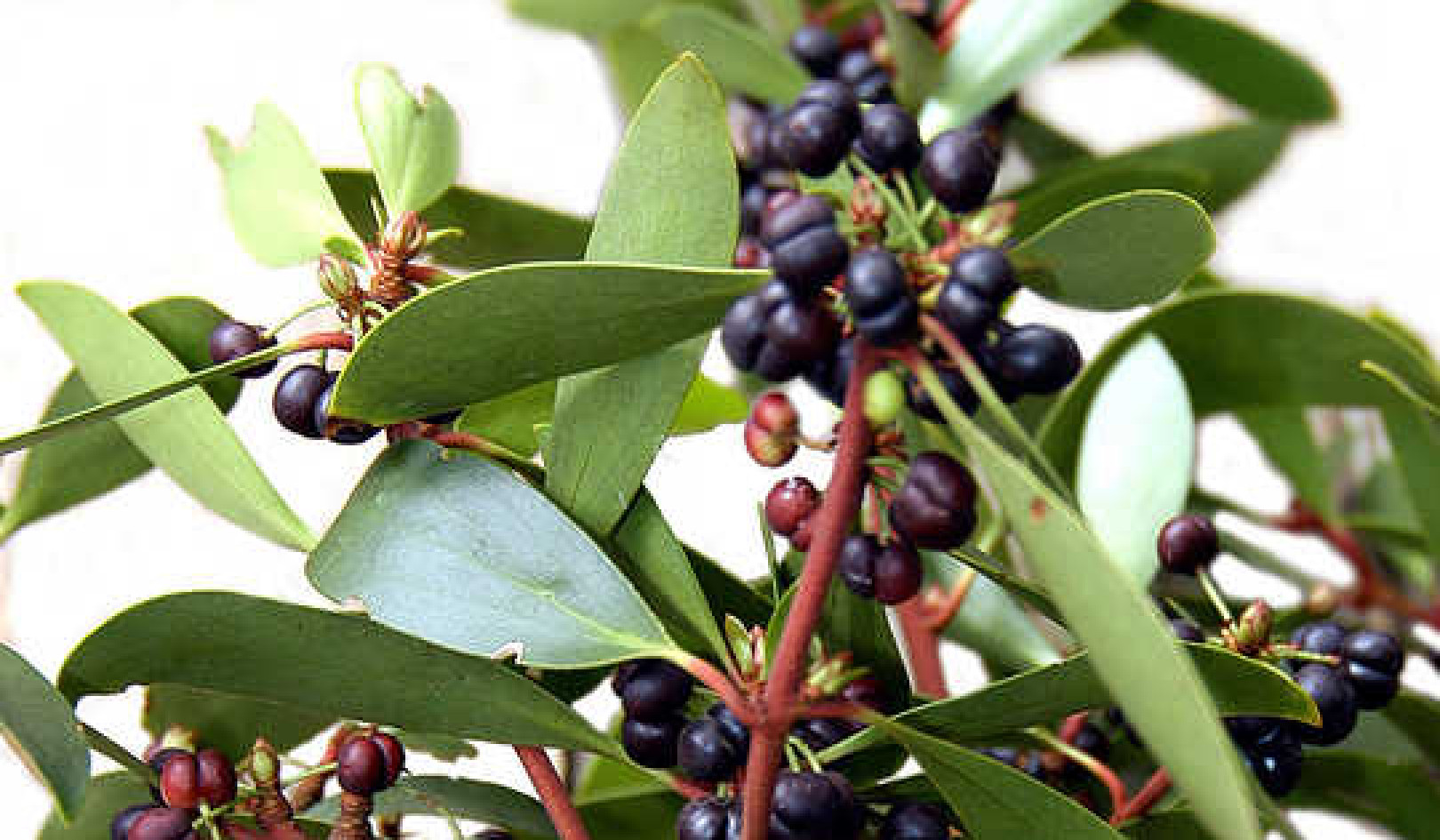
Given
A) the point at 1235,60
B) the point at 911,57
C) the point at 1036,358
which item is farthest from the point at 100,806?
→ the point at 1235,60

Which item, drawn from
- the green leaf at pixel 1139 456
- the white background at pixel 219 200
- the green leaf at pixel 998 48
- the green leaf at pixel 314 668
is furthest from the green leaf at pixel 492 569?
the white background at pixel 219 200

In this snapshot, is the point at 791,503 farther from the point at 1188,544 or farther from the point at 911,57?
the point at 911,57

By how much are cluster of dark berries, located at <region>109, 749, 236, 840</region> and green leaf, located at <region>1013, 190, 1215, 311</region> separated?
30 cm

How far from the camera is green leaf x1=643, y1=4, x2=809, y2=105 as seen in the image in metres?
0.80

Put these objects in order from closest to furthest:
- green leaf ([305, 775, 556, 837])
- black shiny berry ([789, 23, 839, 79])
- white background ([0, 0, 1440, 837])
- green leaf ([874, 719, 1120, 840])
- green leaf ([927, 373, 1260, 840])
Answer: green leaf ([927, 373, 1260, 840]) < green leaf ([874, 719, 1120, 840]) < green leaf ([305, 775, 556, 837]) < black shiny berry ([789, 23, 839, 79]) < white background ([0, 0, 1440, 837])

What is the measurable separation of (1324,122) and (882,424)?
2.24ft

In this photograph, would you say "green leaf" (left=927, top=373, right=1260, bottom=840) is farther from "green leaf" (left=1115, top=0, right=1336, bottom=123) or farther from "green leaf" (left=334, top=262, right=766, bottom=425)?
"green leaf" (left=1115, top=0, right=1336, bottom=123)

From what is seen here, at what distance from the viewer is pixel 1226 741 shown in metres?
0.33

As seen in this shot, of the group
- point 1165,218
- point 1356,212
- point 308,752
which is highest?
point 1165,218

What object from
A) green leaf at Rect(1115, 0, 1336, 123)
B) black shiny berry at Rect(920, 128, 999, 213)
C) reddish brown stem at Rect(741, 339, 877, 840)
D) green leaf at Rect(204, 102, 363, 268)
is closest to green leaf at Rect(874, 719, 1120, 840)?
reddish brown stem at Rect(741, 339, 877, 840)

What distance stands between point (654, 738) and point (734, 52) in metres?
0.43

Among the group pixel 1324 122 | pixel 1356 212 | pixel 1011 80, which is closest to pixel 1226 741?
pixel 1011 80

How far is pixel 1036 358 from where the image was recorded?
1.31 feet

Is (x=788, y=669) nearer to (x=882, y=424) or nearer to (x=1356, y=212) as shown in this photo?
(x=882, y=424)
